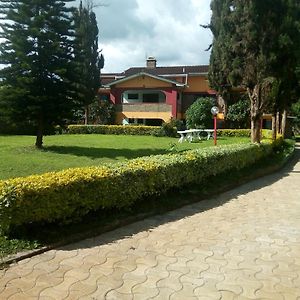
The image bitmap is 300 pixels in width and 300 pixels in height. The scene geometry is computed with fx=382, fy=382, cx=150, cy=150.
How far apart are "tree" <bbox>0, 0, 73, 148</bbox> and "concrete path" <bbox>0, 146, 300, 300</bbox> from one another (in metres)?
9.72

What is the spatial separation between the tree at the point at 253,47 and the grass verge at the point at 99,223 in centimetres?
557

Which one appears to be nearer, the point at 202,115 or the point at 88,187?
the point at 88,187

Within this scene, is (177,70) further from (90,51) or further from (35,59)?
(35,59)

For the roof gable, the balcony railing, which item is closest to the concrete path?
the balcony railing

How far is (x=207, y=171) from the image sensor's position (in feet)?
29.8

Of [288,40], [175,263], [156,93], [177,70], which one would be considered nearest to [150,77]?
[156,93]

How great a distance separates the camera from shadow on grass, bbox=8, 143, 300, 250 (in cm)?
503

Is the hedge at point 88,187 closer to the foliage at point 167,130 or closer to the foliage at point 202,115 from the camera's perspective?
the foliage at point 167,130

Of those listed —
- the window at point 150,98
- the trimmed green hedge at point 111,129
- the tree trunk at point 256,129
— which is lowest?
the trimmed green hedge at point 111,129

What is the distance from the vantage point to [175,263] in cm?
450

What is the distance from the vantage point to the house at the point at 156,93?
35453 millimetres

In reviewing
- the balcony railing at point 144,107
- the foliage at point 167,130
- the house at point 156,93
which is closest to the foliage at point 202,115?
the foliage at point 167,130

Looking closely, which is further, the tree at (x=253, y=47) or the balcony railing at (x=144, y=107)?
the balcony railing at (x=144, y=107)

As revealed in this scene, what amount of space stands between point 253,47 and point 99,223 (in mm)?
10254
